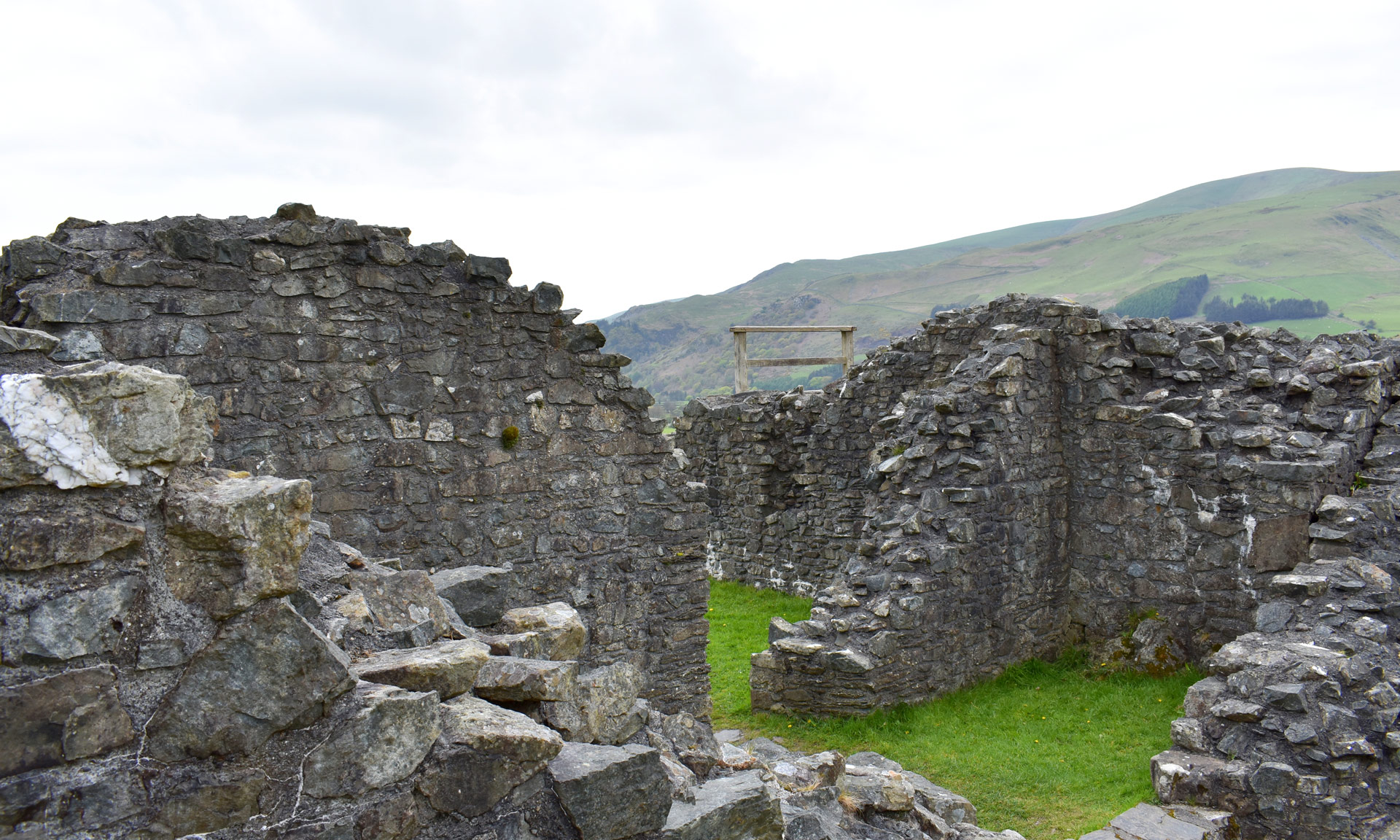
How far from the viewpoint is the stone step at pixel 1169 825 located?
6.20 m

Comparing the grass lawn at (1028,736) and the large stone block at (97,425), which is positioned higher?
the large stone block at (97,425)

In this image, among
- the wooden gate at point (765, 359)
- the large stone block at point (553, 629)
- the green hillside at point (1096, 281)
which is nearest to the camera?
the large stone block at point (553, 629)

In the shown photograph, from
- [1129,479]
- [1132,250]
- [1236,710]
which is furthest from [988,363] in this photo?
[1132,250]

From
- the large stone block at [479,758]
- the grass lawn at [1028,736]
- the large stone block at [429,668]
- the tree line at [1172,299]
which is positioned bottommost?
the grass lawn at [1028,736]

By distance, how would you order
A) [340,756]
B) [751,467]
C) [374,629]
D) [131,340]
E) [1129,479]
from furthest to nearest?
[751,467]
[1129,479]
[131,340]
[374,629]
[340,756]

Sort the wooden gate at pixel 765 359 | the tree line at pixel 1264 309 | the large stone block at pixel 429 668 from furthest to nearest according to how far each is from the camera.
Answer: the tree line at pixel 1264 309
the wooden gate at pixel 765 359
the large stone block at pixel 429 668

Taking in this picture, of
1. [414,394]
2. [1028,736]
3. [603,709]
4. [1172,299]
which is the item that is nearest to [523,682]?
[603,709]

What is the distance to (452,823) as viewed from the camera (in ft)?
9.11

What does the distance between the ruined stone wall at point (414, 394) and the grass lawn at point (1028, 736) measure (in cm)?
166

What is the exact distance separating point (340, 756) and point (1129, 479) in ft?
32.0

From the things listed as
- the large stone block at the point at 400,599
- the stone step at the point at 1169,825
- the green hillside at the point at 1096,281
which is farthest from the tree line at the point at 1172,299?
the large stone block at the point at 400,599

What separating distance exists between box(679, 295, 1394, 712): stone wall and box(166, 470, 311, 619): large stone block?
23.2 ft

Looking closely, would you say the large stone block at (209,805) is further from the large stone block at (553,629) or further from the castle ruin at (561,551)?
the large stone block at (553,629)

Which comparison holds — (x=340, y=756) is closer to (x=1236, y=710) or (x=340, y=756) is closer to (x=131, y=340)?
(x=131, y=340)
